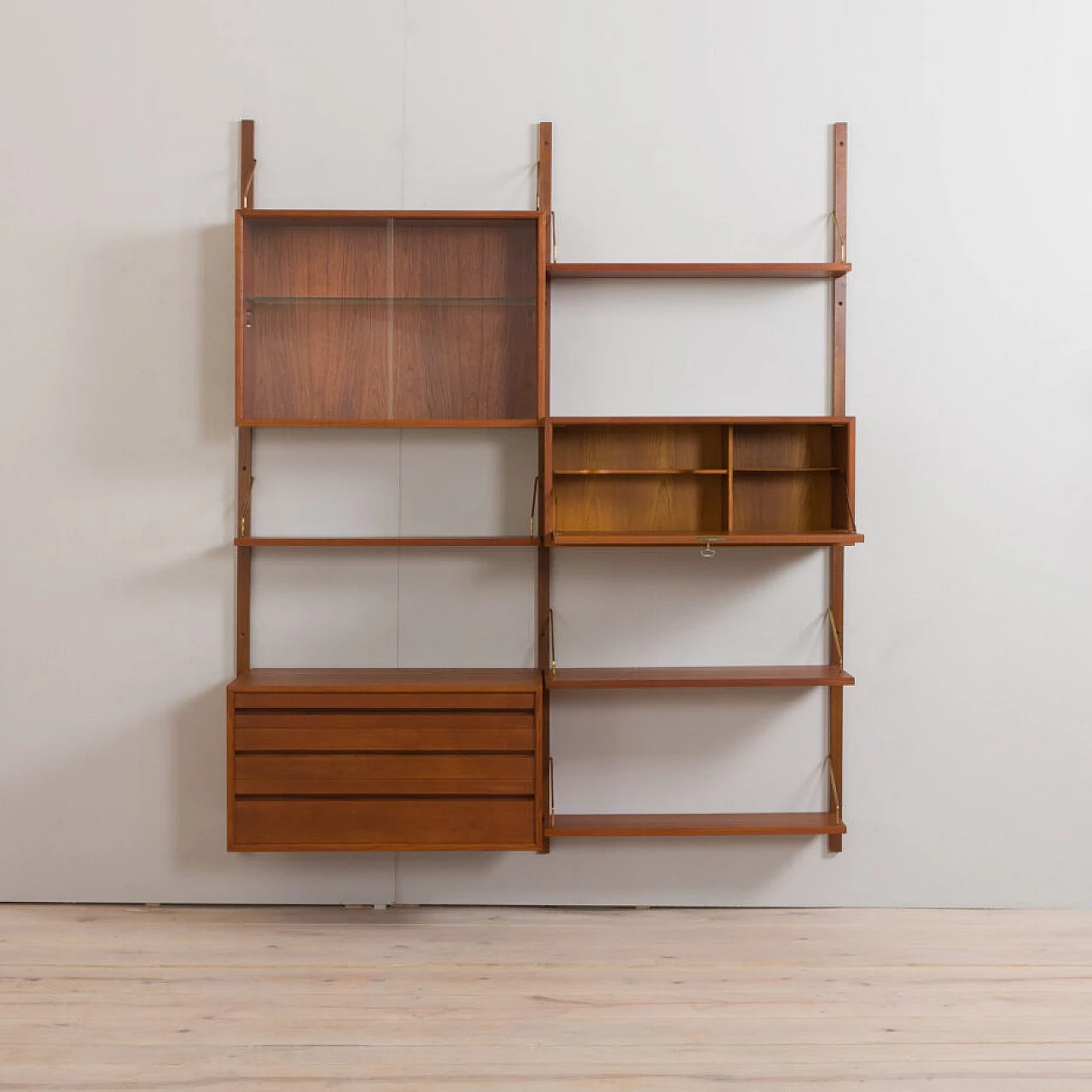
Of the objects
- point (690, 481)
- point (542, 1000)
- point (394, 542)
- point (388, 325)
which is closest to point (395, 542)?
point (394, 542)

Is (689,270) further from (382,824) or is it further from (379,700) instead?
(382,824)

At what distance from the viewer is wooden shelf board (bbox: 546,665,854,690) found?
111 inches

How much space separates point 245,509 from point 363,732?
2.49ft

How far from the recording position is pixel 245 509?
3.01m

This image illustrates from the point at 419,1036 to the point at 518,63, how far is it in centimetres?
258

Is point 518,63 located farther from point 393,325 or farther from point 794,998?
point 794,998

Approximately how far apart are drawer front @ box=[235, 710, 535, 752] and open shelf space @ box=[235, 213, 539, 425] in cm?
82

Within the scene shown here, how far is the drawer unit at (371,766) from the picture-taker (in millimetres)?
2762

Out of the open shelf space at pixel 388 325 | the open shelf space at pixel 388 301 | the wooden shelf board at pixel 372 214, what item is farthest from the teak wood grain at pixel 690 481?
the wooden shelf board at pixel 372 214

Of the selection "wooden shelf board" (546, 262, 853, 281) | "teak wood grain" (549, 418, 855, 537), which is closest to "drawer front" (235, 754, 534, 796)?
"teak wood grain" (549, 418, 855, 537)

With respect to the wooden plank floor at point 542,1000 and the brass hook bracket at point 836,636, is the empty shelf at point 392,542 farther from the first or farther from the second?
the wooden plank floor at point 542,1000

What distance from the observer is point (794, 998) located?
8.13 ft

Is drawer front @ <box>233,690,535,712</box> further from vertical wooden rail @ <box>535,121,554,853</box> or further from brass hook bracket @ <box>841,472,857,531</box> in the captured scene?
brass hook bracket @ <box>841,472,857,531</box>

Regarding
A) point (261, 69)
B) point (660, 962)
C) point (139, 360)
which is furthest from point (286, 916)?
point (261, 69)
